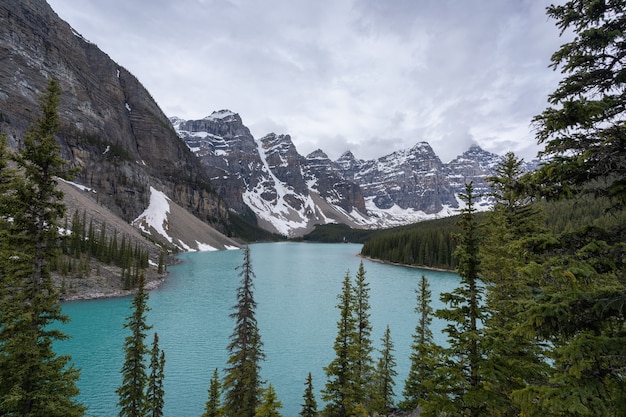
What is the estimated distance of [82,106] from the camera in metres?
145

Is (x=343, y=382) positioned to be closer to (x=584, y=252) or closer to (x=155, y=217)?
(x=584, y=252)

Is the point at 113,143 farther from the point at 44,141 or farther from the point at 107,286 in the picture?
the point at 44,141

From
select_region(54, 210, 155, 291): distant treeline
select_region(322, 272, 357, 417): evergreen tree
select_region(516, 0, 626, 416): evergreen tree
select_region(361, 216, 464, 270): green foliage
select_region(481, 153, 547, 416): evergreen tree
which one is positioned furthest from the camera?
select_region(361, 216, 464, 270): green foliage

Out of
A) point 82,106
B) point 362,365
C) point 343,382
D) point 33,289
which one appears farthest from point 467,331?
point 82,106

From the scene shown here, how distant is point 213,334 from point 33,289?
90.9 ft

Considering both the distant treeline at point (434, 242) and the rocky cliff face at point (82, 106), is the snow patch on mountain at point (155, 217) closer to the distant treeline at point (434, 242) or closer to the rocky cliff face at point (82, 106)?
the rocky cliff face at point (82, 106)

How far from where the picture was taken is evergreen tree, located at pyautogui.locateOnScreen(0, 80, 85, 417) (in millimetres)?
9680

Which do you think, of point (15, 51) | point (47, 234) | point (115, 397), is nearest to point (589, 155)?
point (47, 234)

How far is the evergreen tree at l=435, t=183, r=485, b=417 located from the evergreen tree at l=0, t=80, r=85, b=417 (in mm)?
11826

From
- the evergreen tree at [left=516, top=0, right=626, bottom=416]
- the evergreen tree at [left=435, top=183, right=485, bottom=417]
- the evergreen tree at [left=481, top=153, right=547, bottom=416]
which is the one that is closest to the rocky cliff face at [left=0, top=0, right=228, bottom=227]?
the evergreen tree at [left=481, top=153, right=547, bottom=416]

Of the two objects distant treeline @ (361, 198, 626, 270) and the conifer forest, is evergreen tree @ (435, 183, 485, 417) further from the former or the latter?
distant treeline @ (361, 198, 626, 270)

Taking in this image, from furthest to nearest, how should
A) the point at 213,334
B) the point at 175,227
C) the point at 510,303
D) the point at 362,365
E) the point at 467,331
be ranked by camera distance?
the point at 175,227, the point at 213,334, the point at 362,365, the point at 510,303, the point at 467,331

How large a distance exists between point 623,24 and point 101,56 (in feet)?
756

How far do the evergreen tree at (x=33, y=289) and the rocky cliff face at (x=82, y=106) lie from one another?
120 meters
